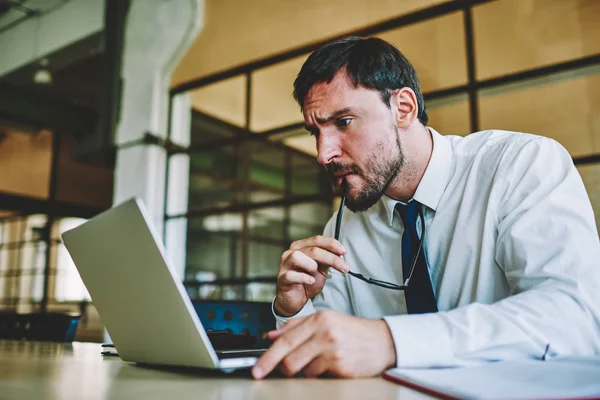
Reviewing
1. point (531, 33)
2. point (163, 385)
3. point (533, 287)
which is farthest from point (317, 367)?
point (531, 33)

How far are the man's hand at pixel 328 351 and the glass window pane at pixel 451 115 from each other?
103 inches

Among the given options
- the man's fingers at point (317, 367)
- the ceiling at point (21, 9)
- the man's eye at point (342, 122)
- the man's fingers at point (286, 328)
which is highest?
the ceiling at point (21, 9)

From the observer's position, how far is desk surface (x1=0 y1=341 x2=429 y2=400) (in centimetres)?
56

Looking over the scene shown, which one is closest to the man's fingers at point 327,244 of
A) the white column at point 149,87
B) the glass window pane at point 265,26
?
the glass window pane at point 265,26

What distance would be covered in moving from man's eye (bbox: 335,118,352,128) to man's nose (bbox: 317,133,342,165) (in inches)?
1.4

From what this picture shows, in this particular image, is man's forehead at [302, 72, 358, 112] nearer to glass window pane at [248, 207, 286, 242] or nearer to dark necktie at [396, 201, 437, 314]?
dark necktie at [396, 201, 437, 314]

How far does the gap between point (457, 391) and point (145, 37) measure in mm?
4800

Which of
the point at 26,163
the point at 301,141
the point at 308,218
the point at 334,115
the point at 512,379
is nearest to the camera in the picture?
the point at 512,379

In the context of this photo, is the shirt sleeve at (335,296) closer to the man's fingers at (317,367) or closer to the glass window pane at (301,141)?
the man's fingers at (317,367)

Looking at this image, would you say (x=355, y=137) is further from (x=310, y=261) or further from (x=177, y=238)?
(x=177, y=238)

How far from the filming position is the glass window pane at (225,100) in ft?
14.1

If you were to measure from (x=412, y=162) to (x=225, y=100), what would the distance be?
337 centimetres

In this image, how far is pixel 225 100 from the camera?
14.8 feet

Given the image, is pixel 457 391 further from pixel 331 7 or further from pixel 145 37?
pixel 145 37
